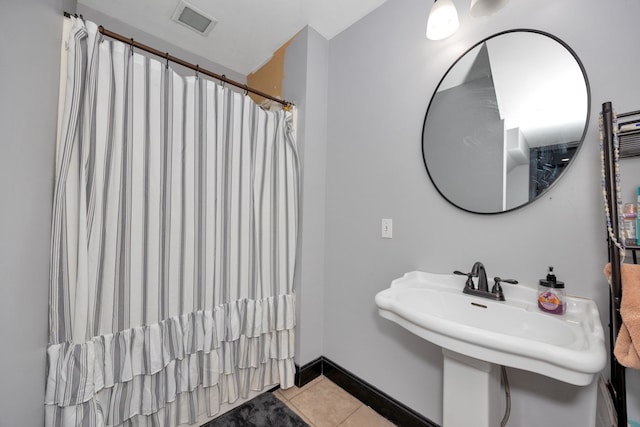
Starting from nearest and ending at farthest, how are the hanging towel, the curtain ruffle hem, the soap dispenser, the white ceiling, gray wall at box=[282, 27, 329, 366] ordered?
1. the hanging towel
2. the soap dispenser
3. the curtain ruffle hem
4. the white ceiling
5. gray wall at box=[282, 27, 329, 366]

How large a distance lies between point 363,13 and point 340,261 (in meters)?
1.65

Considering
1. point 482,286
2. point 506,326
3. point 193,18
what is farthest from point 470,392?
point 193,18

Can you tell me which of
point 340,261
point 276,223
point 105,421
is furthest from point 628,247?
point 105,421

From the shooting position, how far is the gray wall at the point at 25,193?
646 millimetres

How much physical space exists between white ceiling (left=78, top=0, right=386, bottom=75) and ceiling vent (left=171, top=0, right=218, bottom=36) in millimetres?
28

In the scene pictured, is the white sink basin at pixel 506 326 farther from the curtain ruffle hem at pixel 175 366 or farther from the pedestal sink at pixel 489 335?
the curtain ruffle hem at pixel 175 366

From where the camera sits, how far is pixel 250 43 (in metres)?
1.88

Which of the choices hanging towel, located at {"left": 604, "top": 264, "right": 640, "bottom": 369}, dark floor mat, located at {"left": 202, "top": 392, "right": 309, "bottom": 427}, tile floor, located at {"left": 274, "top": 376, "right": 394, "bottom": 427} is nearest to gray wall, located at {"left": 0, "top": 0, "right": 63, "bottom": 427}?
dark floor mat, located at {"left": 202, "top": 392, "right": 309, "bottom": 427}

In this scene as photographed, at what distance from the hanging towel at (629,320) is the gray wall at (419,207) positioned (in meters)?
0.25

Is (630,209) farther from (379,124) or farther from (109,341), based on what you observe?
(109,341)

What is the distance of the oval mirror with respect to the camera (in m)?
0.94

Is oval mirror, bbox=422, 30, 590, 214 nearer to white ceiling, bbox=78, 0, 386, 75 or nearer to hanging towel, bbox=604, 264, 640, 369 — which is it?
hanging towel, bbox=604, 264, 640, 369

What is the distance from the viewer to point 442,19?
3.35 ft

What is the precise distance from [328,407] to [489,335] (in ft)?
3.95
